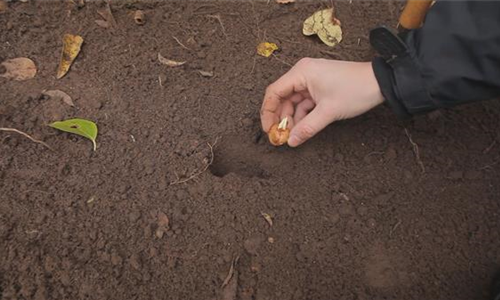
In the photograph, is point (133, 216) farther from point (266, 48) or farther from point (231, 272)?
point (266, 48)

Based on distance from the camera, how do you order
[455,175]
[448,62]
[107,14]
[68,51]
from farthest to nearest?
[107,14] < [68,51] < [455,175] < [448,62]

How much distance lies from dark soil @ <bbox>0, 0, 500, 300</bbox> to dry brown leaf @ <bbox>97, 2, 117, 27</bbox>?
0.03 metres

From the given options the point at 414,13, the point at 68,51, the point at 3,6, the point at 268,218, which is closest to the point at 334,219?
the point at 268,218

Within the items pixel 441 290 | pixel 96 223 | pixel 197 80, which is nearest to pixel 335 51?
pixel 197 80

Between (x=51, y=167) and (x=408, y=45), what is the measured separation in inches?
42.4

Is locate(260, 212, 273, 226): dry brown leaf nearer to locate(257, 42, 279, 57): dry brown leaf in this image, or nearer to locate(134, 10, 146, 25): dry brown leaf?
locate(257, 42, 279, 57): dry brown leaf

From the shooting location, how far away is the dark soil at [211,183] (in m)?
1.23

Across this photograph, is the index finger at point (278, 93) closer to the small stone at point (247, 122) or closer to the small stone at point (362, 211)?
the small stone at point (247, 122)

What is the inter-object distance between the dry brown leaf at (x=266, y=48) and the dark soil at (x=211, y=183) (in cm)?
3

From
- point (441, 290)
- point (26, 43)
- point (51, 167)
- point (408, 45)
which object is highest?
point (408, 45)

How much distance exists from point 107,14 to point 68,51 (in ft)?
0.71

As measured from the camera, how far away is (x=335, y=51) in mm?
1718

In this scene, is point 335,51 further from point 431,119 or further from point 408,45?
point 408,45

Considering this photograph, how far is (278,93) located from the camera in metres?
1.34
